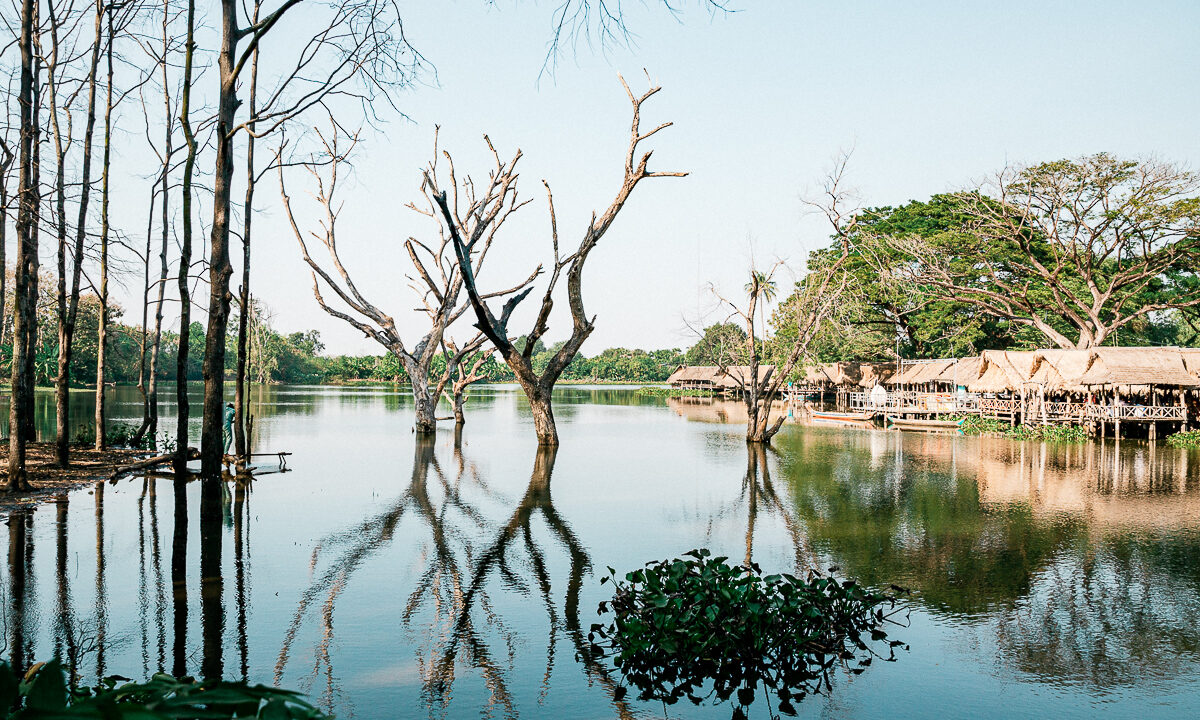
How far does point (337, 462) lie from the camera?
19.0m

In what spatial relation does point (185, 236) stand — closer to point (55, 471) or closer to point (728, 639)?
point (55, 471)

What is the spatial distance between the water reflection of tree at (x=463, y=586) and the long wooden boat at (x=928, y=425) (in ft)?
74.8

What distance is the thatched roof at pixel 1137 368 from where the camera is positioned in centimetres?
2811

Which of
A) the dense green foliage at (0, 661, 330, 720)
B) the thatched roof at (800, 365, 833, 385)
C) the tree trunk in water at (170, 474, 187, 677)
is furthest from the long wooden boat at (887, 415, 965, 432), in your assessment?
the dense green foliage at (0, 661, 330, 720)

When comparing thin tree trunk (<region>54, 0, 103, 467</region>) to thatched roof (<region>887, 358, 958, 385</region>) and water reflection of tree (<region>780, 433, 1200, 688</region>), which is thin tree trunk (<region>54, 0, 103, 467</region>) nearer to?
water reflection of tree (<region>780, 433, 1200, 688</region>)

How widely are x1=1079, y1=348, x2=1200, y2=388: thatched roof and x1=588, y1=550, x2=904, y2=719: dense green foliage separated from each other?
Result: 26038mm

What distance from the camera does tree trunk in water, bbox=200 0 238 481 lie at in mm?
11102

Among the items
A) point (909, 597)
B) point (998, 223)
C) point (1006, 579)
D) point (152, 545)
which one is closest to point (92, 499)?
point (152, 545)

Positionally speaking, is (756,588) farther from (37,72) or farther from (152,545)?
(37,72)

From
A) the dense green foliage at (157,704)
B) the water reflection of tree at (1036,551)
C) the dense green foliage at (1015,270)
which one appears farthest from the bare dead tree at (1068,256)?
the dense green foliage at (157,704)

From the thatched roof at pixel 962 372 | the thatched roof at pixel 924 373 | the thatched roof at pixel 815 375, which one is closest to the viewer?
the thatched roof at pixel 962 372

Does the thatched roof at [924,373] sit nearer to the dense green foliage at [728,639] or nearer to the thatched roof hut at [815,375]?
the thatched roof hut at [815,375]

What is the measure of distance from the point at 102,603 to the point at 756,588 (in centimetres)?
564

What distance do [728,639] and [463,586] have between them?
321 centimetres
